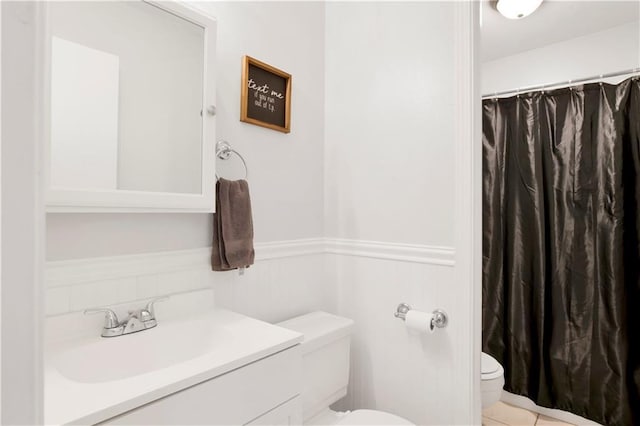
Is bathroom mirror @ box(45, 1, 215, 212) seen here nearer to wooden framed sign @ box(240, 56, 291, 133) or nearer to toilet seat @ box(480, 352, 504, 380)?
wooden framed sign @ box(240, 56, 291, 133)

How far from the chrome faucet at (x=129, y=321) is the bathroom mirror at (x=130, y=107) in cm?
31

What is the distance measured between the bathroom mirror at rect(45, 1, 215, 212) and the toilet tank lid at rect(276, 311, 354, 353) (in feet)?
2.04

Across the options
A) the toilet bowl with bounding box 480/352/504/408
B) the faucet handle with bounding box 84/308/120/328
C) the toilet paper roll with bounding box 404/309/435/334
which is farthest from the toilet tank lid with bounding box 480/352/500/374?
the faucet handle with bounding box 84/308/120/328

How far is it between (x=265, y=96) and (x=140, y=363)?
3.53ft

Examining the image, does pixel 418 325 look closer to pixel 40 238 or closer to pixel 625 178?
pixel 40 238

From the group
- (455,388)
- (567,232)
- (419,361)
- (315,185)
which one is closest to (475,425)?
(455,388)

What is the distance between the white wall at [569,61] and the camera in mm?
2215

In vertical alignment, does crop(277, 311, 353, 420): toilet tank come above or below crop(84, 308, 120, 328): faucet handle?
below

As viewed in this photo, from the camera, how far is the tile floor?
6.97ft

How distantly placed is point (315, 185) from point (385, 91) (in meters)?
0.55

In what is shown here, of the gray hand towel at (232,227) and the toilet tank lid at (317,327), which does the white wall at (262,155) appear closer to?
the gray hand towel at (232,227)

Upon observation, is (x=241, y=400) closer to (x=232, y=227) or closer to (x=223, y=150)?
(x=232, y=227)

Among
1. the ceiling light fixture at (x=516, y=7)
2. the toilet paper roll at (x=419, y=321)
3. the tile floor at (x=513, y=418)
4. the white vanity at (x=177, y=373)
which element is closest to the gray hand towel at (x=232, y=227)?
the white vanity at (x=177, y=373)

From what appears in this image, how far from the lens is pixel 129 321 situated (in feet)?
3.43
